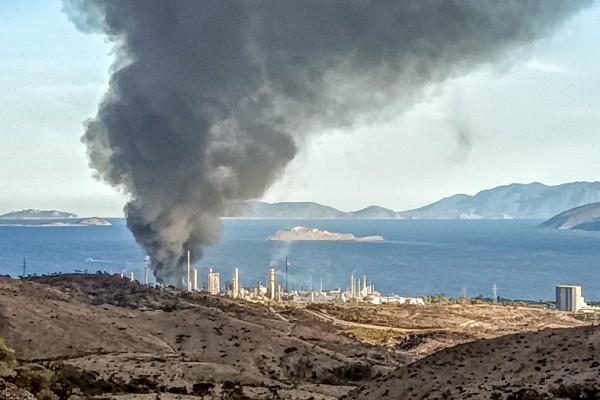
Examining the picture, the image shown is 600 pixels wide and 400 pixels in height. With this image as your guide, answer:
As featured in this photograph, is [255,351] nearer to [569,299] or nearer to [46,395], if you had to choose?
[46,395]

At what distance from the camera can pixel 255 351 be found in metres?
39.9

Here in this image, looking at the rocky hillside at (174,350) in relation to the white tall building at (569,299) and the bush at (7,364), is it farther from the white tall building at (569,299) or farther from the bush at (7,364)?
the white tall building at (569,299)

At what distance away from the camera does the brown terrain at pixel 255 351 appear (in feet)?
71.2

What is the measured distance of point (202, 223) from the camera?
80.4 meters

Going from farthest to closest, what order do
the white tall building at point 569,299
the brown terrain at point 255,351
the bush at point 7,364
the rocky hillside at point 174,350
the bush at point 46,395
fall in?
the white tall building at point 569,299, the rocky hillside at point 174,350, the bush at point 7,364, the brown terrain at point 255,351, the bush at point 46,395

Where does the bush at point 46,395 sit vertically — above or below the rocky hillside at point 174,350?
above

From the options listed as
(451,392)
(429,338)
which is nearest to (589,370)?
(451,392)

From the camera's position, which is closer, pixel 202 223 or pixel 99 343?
pixel 99 343

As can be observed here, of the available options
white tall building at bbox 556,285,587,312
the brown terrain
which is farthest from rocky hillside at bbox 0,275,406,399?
white tall building at bbox 556,285,587,312

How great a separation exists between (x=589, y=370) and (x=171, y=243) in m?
61.7

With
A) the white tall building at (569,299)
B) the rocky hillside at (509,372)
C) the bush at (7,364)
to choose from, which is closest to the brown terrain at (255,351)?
the rocky hillside at (509,372)

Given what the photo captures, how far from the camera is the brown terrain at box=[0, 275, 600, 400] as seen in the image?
2170 cm

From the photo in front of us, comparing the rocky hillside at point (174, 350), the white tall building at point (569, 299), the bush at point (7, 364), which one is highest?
the bush at point (7, 364)

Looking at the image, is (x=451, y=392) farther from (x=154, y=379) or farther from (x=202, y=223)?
(x=202, y=223)
